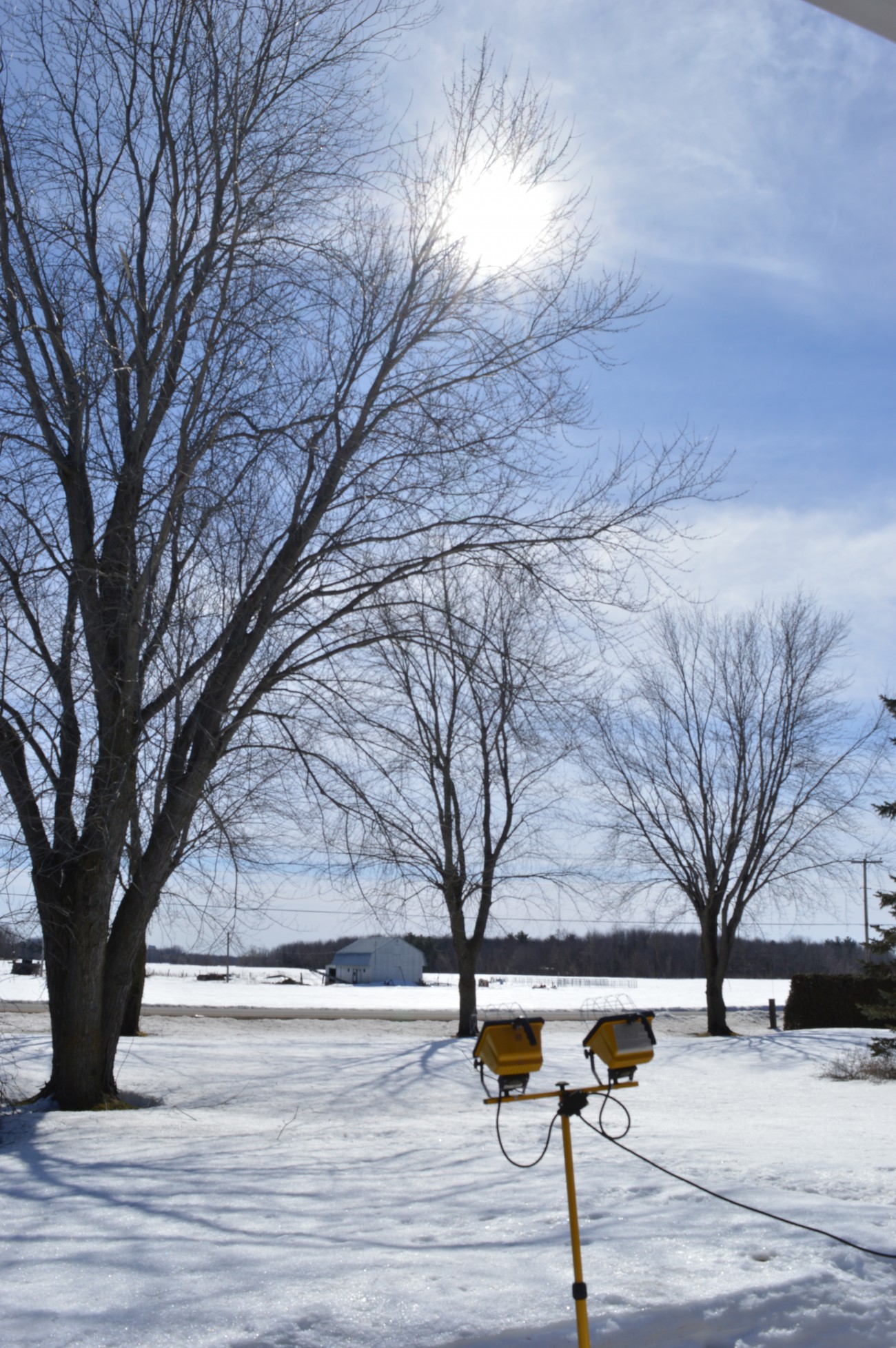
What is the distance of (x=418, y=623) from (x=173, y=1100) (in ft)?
→ 17.0

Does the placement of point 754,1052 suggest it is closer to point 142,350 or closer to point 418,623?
point 418,623

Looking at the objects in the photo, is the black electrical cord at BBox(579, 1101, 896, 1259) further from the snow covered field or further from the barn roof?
the barn roof

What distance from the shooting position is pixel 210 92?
8883 millimetres

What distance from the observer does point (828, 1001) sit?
23.8m

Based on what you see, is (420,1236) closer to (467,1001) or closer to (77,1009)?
(77,1009)

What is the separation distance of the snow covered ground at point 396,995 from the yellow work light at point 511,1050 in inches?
727

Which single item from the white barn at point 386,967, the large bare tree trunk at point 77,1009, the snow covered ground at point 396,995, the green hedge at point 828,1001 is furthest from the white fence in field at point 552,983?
the large bare tree trunk at point 77,1009

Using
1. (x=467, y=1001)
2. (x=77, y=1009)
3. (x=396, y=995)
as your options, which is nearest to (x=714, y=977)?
(x=467, y=1001)

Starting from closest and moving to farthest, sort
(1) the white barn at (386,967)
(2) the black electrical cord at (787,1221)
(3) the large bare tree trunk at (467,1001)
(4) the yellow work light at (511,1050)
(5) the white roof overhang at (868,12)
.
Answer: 1. (4) the yellow work light at (511,1050)
2. (5) the white roof overhang at (868,12)
3. (2) the black electrical cord at (787,1221)
4. (3) the large bare tree trunk at (467,1001)
5. (1) the white barn at (386,967)

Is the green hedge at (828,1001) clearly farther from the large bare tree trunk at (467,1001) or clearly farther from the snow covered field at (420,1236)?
the snow covered field at (420,1236)

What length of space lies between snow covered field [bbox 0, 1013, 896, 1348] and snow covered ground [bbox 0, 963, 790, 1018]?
1466 cm

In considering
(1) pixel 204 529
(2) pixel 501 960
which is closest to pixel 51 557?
(1) pixel 204 529

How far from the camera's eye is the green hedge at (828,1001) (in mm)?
23484

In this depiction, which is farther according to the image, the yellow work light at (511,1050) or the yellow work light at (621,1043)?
the yellow work light at (621,1043)
